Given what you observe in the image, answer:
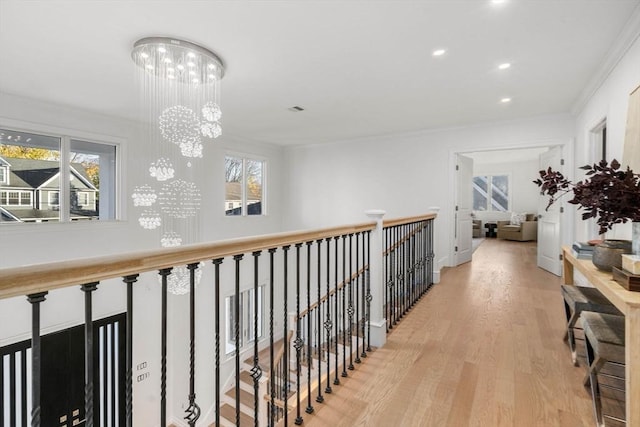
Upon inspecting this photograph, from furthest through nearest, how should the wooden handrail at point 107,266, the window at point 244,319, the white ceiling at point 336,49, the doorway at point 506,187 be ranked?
the doorway at point 506,187 → the window at point 244,319 → the white ceiling at point 336,49 → the wooden handrail at point 107,266

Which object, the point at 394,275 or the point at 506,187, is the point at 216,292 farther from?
the point at 506,187

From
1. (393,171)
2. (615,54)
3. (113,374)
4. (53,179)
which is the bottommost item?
(113,374)

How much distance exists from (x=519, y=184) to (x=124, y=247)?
34.3ft

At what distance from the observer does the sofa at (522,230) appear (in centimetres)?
859

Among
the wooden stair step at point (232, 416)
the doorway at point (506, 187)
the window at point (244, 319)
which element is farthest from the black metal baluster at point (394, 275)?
the doorway at point (506, 187)

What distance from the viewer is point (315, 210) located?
6840 millimetres

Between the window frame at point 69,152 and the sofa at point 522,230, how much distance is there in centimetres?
921

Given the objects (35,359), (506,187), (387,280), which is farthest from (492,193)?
(35,359)

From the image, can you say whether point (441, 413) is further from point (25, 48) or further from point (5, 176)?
point (5, 176)

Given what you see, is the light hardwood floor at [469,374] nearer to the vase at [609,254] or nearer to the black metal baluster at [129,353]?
the vase at [609,254]

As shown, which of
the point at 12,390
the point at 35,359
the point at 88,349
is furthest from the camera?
the point at 12,390

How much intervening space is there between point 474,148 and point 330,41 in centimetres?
356

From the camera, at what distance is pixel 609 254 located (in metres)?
1.62

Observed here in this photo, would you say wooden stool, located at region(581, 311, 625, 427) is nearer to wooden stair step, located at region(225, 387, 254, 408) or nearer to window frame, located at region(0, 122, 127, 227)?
wooden stair step, located at region(225, 387, 254, 408)
